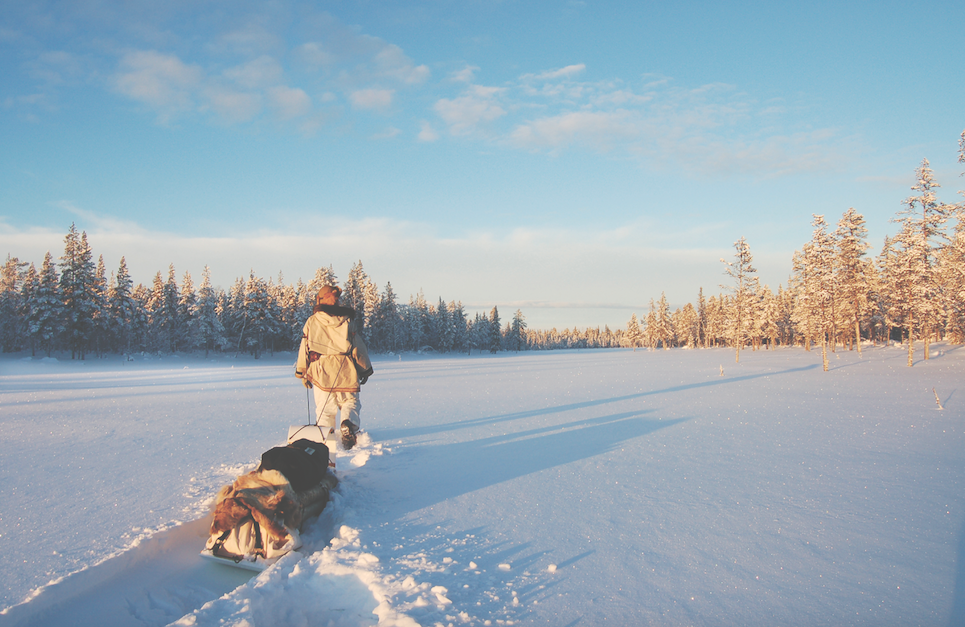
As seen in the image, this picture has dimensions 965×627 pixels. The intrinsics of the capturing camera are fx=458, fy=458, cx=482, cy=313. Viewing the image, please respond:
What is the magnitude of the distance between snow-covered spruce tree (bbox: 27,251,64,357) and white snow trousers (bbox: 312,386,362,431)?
52.0 meters

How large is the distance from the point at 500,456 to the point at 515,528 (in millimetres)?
2842

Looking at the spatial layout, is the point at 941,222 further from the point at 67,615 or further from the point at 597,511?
the point at 67,615

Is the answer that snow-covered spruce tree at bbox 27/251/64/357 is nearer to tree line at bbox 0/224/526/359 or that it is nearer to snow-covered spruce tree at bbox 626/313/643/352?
tree line at bbox 0/224/526/359

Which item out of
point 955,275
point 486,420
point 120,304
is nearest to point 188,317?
point 120,304

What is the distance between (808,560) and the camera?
11.7 ft

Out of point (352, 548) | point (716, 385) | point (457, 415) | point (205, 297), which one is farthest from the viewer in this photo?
point (205, 297)

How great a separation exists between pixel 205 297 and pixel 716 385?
6189cm

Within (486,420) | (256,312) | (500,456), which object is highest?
(256,312)

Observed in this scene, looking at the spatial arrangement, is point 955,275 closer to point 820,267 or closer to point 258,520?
point 820,267

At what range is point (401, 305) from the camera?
253ft

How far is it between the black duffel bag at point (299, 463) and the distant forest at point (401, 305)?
102 feet

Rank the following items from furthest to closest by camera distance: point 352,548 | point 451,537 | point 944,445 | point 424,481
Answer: point 944,445, point 424,481, point 451,537, point 352,548

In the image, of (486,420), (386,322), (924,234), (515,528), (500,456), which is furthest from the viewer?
(386,322)

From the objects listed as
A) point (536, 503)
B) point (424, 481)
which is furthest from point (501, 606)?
point (424, 481)
